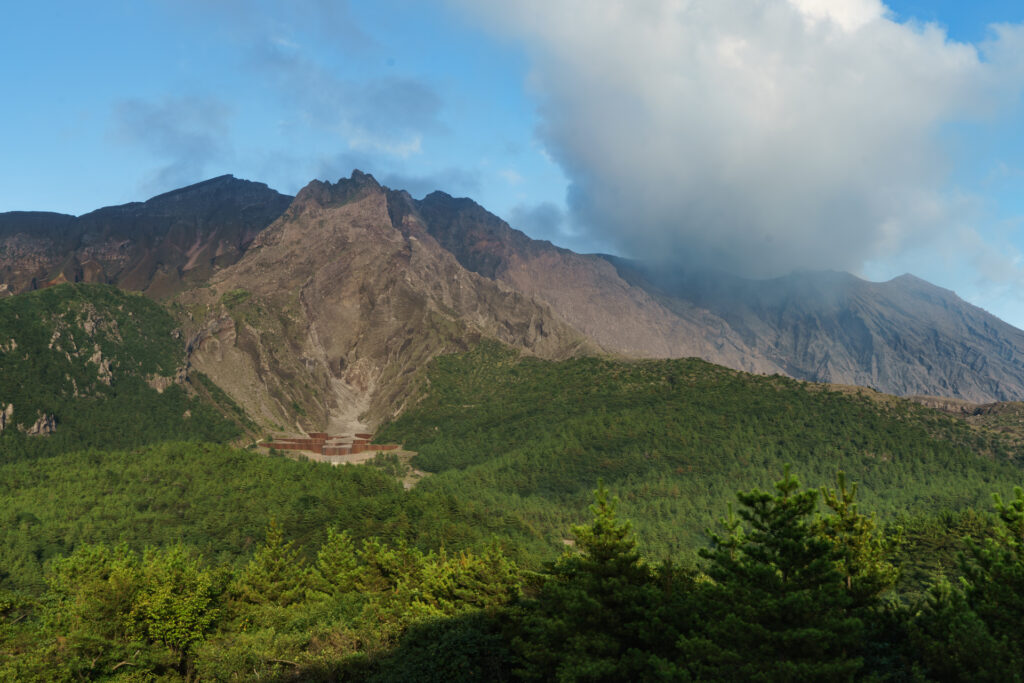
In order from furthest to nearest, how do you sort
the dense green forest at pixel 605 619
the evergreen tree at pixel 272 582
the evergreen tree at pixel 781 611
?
the evergreen tree at pixel 272 582, the dense green forest at pixel 605 619, the evergreen tree at pixel 781 611

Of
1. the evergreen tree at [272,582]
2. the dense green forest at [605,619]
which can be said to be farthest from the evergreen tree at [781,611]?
the evergreen tree at [272,582]

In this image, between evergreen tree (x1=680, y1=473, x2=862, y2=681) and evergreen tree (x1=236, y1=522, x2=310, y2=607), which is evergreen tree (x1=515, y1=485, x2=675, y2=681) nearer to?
evergreen tree (x1=680, y1=473, x2=862, y2=681)

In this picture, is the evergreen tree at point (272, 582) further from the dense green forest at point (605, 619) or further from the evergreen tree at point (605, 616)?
the evergreen tree at point (605, 616)

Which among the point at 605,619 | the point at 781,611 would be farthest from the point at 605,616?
the point at 781,611

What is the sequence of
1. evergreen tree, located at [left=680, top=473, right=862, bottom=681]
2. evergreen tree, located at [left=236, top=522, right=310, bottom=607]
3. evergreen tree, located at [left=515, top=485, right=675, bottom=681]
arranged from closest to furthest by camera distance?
evergreen tree, located at [left=680, top=473, right=862, bottom=681] < evergreen tree, located at [left=515, top=485, right=675, bottom=681] < evergreen tree, located at [left=236, top=522, right=310, bottom=607]

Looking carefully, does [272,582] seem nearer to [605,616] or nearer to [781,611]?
[605,616]

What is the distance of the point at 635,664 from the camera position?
1304 inches

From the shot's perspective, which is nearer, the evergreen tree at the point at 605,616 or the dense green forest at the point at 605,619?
the dense green forest at the point at 605,619

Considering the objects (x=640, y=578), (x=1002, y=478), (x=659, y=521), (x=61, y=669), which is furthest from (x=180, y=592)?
(x=1002, y=478)

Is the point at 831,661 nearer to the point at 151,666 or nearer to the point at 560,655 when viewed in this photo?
the point at 560,655

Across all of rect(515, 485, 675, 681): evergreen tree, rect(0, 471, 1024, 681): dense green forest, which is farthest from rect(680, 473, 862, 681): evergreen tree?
rect(515, 485, 675, 681): evergreen tree

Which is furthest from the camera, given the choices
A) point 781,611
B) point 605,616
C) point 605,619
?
point 605,619

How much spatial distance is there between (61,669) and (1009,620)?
176 feet

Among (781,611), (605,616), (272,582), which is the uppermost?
(781,611)
